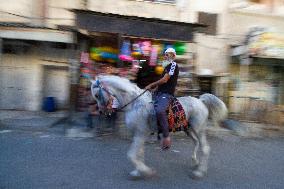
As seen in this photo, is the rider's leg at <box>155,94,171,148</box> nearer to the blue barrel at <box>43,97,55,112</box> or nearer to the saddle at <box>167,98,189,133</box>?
the saddle at <box>167,98,189,133</box>

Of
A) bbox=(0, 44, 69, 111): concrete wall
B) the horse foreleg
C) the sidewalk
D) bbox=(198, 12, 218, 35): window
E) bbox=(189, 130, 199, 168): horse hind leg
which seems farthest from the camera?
bbox=(0, 44, 69, 111): concrete wall

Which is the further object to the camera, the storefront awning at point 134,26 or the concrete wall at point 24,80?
the concrete wall at point 24,80

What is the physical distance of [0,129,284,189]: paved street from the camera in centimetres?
634

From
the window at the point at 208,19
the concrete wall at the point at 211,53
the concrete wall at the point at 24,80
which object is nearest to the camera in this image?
the window at the point at 208,19

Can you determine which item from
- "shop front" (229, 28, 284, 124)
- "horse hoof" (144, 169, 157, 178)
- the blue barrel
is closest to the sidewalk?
"shop front" (229, 28, 284, 124)

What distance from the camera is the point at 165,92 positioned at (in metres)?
6.82

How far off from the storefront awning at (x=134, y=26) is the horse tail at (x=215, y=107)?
13.4ft

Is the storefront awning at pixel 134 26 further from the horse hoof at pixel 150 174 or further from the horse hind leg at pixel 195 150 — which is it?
the horse hoof at pixel 150 174

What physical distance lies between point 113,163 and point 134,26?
15.8 ft

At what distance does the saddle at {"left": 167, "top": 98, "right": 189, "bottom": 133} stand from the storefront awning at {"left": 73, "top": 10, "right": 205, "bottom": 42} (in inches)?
179

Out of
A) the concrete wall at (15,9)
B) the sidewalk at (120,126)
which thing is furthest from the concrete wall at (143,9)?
the sidewalk at (120,126)

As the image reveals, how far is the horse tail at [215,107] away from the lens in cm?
739

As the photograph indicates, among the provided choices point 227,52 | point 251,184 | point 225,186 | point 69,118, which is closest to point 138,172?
point 225,186

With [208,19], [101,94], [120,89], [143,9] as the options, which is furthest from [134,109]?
[208,19]
